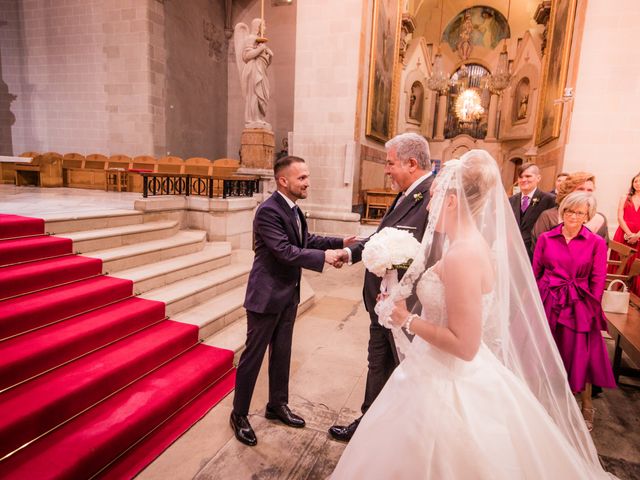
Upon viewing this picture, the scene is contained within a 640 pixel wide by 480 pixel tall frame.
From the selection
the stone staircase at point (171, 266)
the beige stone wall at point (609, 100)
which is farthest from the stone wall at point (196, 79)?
the beige stone wall at point (609, 100)

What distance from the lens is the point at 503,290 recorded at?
5.96 feet

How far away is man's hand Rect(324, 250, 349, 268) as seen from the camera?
249cm

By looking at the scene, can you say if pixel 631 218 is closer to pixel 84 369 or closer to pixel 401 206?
pixel 401 206

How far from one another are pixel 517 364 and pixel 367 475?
0.94 m

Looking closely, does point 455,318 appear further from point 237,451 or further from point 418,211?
point 237,451

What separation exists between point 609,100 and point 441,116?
14.0m

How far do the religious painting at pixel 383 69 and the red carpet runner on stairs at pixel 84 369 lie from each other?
7.25m

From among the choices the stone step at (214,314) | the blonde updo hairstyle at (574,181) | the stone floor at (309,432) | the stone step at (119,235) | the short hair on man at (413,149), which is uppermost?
the short hair on man at (413,149)

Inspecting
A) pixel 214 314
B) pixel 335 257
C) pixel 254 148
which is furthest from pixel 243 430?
A: pixel 254 148

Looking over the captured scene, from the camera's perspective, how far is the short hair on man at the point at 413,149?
2.24 meters

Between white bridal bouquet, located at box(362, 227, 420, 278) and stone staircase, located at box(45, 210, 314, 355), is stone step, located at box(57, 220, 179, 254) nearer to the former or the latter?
stone staircase, located at box(45, 210, 314, 355)

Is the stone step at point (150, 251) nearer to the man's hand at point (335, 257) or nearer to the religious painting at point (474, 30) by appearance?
the man's hand at point (335, 257)

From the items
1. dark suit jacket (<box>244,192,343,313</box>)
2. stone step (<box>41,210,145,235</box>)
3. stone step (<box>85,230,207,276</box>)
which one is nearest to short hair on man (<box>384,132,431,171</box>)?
dark suit jacket (<box>244,192,343,313</box>)

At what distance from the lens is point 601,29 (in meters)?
6.88
